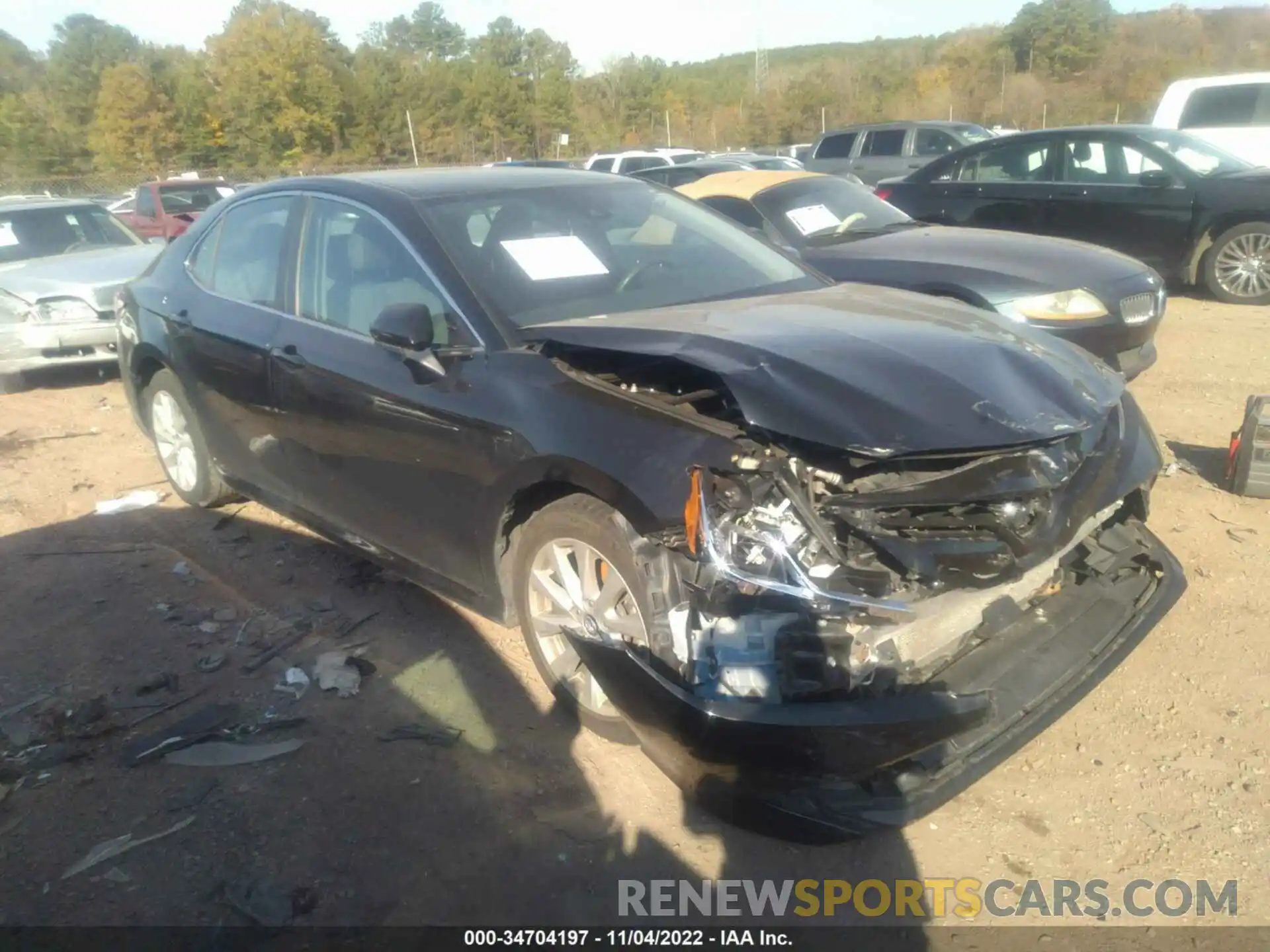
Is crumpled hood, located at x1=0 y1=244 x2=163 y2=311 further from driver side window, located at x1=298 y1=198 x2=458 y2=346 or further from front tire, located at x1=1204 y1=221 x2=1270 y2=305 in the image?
front tire, located at x1=1204 y1=221 x2=1270 y2=305

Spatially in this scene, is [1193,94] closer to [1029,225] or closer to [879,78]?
[1029,225]

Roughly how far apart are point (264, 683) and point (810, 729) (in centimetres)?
221

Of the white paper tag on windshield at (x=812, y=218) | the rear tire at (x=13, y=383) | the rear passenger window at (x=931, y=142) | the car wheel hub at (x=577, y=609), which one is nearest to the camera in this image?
the car wheel hub at (x=577, y=609)

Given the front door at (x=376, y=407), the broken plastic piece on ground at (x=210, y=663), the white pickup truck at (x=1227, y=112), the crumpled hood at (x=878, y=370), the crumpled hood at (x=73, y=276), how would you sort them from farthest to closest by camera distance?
the white pickup truck at (x=1227, y=112), the crumpled hood at (x=73, y=276), the broken plastic piece on ground at (x=210, y=663), the front door at (x=376, y=407), the crumpled hood at (x=878, y=370)

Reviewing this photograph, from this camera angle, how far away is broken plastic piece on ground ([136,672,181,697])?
3.67 meters

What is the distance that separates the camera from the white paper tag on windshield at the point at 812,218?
733cm

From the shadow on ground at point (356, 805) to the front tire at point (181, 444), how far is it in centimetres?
96

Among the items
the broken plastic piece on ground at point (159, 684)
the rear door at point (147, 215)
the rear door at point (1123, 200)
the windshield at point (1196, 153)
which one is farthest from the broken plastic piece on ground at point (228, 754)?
the rear door at point (147, 215)

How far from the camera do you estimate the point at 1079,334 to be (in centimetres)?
591

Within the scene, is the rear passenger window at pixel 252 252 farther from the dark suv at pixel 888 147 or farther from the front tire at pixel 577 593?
the dark suv at pixel 888 147

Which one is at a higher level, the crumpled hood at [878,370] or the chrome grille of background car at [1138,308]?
the crumpled hood at [878,370]

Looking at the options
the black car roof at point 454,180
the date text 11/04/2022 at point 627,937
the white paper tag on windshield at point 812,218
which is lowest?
the date text 11/04/2022 at point 627,937

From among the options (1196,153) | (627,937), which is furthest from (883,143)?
(627,937)

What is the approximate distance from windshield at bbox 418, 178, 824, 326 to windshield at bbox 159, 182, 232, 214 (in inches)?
554
